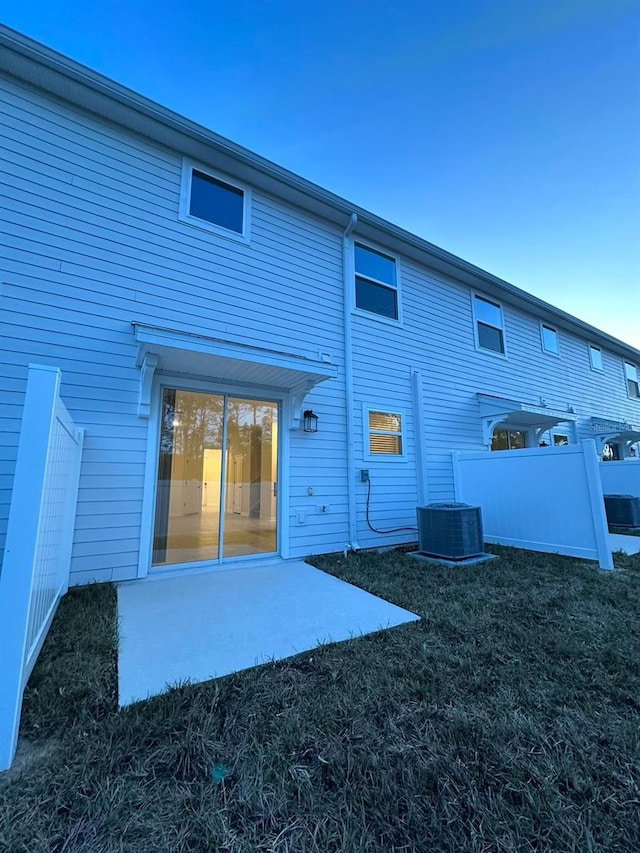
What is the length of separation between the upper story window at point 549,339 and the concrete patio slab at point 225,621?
29.2 feet

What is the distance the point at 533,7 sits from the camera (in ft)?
18.1

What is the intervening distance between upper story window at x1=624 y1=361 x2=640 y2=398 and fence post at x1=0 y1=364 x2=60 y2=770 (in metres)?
16.3

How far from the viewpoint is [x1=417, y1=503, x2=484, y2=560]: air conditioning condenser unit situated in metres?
4.85

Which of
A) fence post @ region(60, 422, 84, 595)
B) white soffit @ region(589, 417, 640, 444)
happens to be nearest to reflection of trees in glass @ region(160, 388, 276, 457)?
fence post @ region(60, 422, 84, 595)

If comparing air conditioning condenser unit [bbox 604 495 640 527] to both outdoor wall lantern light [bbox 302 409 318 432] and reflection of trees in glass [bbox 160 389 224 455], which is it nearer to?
outdoor wall lantern light [bbox 302 409 318 432]

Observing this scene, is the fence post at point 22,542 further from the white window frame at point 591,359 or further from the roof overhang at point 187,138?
the white window frame at point 591,359

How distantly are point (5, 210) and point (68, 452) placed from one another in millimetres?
2835

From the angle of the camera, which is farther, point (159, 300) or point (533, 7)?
point (533, 7)

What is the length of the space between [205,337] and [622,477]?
9227 millimetres

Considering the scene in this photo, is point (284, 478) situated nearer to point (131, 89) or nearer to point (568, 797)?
point (568, 797)

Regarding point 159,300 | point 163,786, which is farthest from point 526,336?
point 163,786

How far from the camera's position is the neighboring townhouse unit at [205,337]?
3.77 m

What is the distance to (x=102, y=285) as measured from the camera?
13.2 ft

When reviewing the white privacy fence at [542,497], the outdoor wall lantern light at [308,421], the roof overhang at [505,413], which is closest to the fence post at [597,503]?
the white privacy fence at [542,497]
